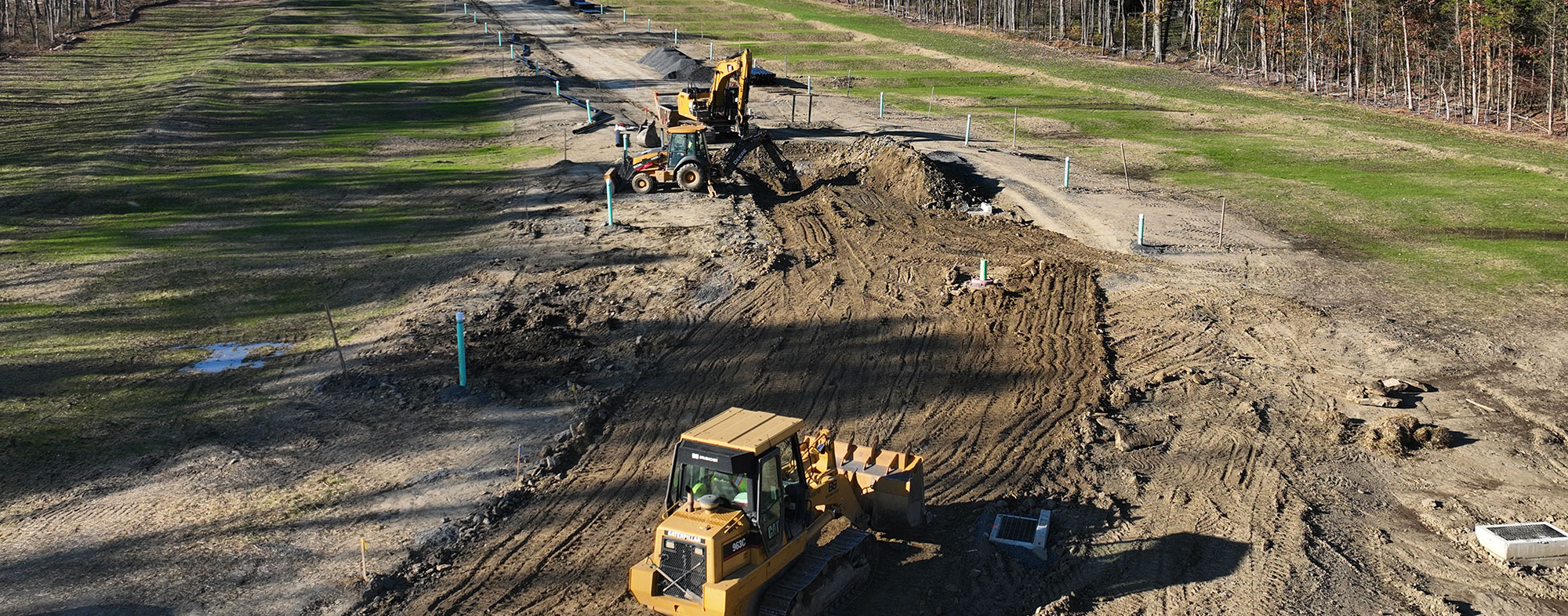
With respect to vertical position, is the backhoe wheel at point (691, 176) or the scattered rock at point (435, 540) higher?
the backhoe wheel at point (691, 176)

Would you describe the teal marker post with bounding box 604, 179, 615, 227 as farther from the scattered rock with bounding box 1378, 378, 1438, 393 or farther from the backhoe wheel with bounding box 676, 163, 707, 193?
the scattered rock with bounding box 1378, 378, 1438, 393

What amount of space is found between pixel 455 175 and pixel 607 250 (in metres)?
11.5

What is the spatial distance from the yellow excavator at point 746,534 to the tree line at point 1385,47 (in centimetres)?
4434

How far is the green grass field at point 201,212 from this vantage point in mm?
18853

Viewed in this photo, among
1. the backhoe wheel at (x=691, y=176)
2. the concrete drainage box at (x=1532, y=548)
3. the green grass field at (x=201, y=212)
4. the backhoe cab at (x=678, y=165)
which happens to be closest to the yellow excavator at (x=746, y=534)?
the concrete drainage box at (x=1532, y=548)

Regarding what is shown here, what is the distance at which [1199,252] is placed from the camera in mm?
27406

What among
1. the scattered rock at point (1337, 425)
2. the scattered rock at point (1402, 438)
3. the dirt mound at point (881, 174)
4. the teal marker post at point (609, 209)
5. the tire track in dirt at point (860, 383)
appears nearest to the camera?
the tire track in dirt at point (860, 383)

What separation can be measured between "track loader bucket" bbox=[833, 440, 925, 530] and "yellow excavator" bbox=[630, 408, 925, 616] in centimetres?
83

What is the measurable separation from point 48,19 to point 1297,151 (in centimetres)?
7729

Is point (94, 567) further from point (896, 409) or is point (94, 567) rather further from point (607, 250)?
point (607, 250)

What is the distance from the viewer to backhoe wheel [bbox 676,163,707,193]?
103ft

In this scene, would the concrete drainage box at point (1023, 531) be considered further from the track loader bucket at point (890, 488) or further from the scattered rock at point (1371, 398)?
the scattered rock at point (1371, 398)

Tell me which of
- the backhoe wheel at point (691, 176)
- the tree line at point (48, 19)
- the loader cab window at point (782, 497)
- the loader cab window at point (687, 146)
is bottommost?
the loader cab window at point (782, 497)

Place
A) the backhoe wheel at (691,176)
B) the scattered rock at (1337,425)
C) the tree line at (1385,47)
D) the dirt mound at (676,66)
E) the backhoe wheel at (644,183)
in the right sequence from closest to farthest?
the scattered rock at (1337,425) → the backhoe wheel at (691,176) → the backhoe wheel at (644,183) → the tree line at (1385,47) → the dirt mound at (676,66)
